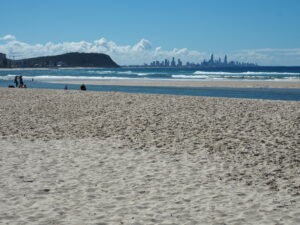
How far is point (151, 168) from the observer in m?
7.50

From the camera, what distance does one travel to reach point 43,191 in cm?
612

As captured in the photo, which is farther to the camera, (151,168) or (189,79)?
(189,79)

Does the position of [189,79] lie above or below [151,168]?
above

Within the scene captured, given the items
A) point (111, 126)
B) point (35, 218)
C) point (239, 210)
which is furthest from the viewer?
point (111, 126)

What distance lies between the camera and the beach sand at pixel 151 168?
17.1 ft

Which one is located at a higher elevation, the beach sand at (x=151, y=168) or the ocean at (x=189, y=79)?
the ocean at (x=189, y=79)

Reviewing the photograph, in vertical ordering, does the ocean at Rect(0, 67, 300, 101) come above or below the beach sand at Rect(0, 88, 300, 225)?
above

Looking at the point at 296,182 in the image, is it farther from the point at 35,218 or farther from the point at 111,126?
the point at 111,126

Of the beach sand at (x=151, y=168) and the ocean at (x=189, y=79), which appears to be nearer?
the beach sand at (x=151, y=168)

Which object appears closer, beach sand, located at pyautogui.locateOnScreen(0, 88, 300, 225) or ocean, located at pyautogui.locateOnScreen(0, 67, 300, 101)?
beach sand, located at pyautogui.locateOnScreen(0, 88, 300, 225)

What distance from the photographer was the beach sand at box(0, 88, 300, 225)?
5223 mm

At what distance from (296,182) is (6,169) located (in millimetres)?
5382

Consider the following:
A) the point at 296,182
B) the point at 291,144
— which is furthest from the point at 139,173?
the point at 291,144

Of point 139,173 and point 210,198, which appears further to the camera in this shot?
point 139,173
